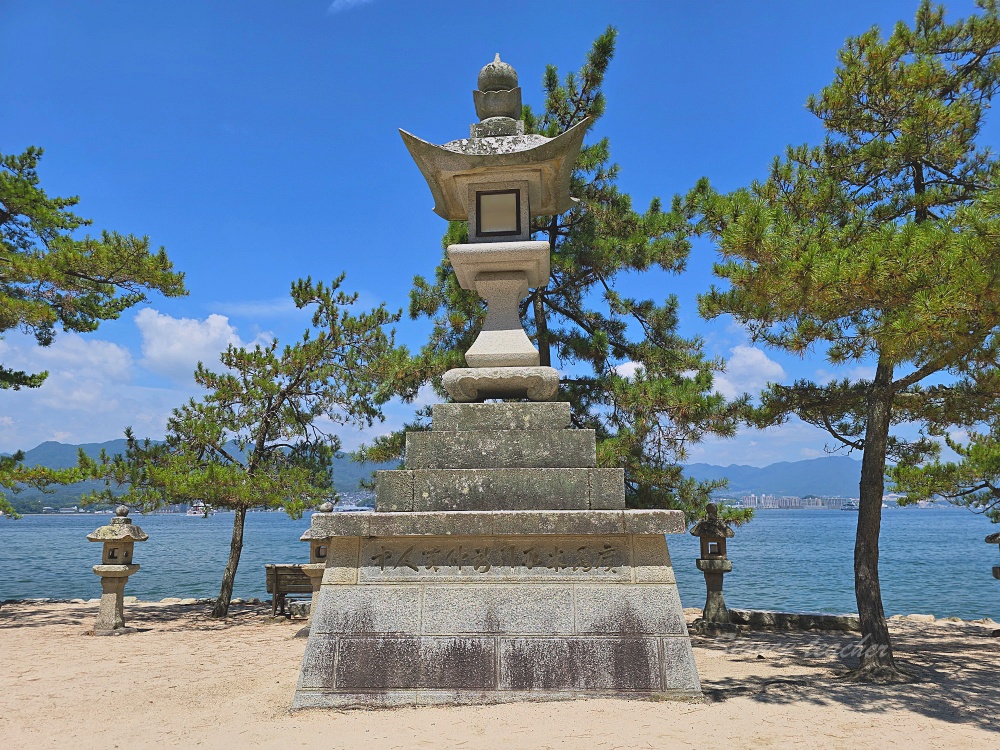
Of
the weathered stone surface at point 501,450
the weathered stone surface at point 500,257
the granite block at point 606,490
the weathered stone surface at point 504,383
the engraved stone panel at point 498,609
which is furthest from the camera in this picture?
the weathered stone surface at point 500,257

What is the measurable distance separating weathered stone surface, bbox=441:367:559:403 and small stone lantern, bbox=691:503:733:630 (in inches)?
190

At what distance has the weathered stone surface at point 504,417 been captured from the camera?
5590mm

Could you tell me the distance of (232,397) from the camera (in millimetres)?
11883

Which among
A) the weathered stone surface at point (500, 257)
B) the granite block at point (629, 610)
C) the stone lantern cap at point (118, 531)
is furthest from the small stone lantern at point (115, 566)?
the granite block at point (629, 610)

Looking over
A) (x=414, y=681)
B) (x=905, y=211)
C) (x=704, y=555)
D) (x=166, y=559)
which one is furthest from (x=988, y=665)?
(x=166, y=559)

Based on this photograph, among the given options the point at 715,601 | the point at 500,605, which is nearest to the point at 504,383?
the point at 500,605

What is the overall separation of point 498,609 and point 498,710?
2.10ft

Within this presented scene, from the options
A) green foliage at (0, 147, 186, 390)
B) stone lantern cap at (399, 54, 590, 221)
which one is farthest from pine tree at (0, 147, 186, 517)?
stone lantern cap at (399, 54, 590, 221)

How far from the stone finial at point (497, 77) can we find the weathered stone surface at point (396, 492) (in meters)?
3.84

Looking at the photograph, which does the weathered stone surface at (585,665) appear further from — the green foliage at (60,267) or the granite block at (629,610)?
the green foliage at (60,267)

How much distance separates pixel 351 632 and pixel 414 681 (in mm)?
556

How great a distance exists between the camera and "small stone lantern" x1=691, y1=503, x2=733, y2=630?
9.55m

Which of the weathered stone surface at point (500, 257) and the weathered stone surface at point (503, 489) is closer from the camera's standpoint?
the weathered stone surface at point (503, 489)

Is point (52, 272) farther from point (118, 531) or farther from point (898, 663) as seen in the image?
point (898, 663)
